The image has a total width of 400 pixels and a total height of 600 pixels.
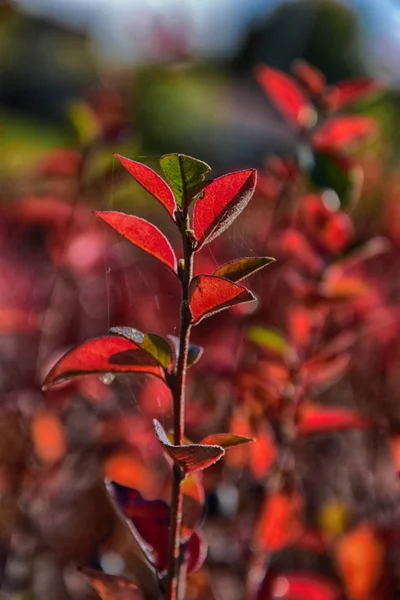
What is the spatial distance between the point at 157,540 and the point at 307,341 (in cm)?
54

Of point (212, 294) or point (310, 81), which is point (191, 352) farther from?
point (310, 81)

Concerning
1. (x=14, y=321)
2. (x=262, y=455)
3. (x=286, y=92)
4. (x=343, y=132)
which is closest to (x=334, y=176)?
(x=343, y=132)

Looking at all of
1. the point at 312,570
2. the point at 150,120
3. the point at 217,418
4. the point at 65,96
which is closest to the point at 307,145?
the point at 217,418

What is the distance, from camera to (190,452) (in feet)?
1.72

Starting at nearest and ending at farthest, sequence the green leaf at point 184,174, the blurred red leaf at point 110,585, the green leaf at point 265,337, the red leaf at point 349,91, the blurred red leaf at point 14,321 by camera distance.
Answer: the green leaf at point 184,174 → the blurred red leaf at point 110,585 → the green leaf at point 265,337 → the red leaf at point 349,91 → the blurred red leaf at point 14,321

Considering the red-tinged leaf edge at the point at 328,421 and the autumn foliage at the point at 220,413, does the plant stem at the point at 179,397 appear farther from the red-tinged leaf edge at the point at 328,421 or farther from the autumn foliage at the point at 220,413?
the red-tinged leaf edge at the point at 328,421

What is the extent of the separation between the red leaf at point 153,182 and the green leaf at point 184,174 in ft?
0.06

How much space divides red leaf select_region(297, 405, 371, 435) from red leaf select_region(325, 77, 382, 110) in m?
0.49

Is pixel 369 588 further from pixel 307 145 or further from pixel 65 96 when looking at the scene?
pixel 65 96

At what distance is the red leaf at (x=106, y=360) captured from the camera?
57 centimetres

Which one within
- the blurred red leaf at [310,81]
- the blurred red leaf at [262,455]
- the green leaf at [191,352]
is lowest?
the blurred red leaf at [262,455]

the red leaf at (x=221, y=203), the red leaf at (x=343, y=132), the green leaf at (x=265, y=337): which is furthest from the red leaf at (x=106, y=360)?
the red leaf at (x=343, y=132)

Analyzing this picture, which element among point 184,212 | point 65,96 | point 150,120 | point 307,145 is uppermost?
point 184,212

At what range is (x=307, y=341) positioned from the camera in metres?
1.13
